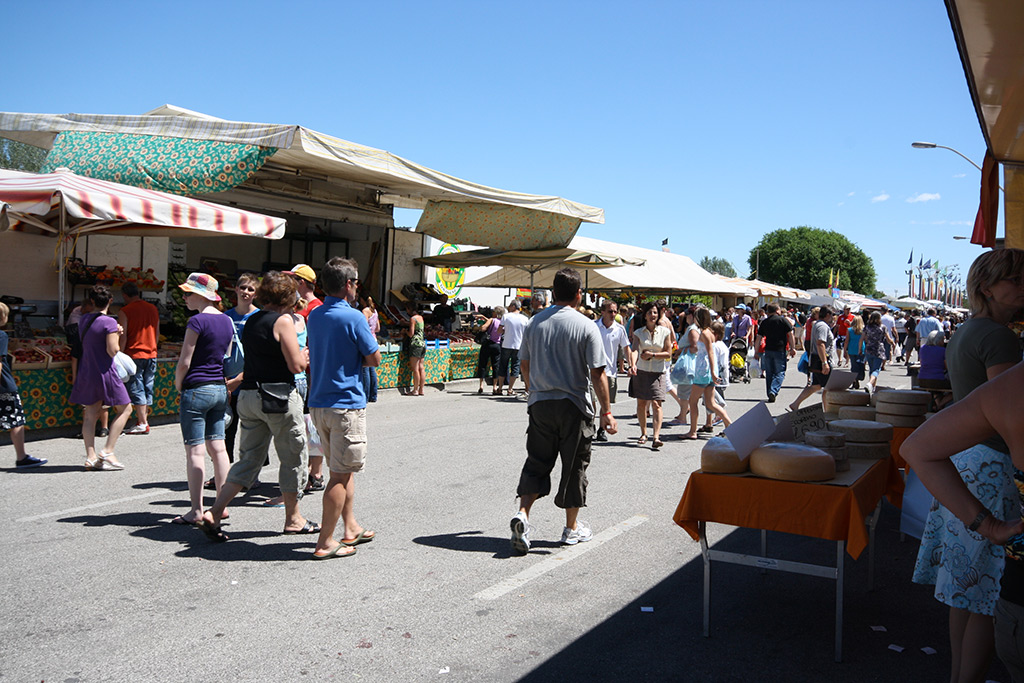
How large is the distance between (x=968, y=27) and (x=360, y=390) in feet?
13.3

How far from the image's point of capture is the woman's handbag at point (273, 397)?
5.06m

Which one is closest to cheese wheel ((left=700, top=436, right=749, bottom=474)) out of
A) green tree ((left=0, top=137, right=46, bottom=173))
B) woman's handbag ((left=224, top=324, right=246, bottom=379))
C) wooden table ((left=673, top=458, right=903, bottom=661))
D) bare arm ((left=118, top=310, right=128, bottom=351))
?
wooden table ((left=673, top=458, right=903, bottom=661))

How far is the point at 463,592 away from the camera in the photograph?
4.40 meters

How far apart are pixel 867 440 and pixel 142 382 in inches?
322

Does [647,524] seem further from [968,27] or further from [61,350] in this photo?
[61,350]

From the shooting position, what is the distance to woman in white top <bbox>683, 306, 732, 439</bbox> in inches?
369

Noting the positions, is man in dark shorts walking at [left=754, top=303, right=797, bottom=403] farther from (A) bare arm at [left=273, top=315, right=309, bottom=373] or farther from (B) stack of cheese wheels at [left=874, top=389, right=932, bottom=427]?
(A) bare arm at [left=273, top=315, right=309, bottom=373]

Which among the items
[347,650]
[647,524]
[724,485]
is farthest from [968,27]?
[347,650]

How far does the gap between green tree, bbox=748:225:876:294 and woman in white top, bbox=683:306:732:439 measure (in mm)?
79705

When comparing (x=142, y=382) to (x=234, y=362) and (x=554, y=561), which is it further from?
(x=554, y=561)

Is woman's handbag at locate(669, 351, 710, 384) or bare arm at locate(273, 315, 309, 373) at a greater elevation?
bare arm at locate(273, 315, 309, 373)

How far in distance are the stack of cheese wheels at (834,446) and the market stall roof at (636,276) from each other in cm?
1641

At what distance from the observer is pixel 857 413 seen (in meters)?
5.34

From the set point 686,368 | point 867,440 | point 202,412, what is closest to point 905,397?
point 867,440
